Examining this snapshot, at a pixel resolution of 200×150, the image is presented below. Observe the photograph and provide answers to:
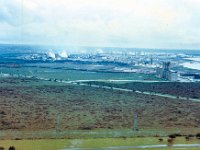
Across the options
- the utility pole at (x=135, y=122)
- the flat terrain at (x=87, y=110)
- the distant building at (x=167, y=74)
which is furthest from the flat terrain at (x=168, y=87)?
the utility pole at (x=135, y=122)

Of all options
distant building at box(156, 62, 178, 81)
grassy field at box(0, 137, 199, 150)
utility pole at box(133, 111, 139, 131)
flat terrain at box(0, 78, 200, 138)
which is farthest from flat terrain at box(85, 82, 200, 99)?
grassy field at box(0, 137, 199, 150)

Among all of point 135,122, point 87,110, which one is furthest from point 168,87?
point 135,122

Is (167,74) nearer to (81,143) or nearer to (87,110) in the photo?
(87,110)

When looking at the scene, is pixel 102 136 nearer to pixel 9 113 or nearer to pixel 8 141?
pixel 8 141

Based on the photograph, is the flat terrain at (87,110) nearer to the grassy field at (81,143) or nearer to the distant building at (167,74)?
the grassy field at (81,143)

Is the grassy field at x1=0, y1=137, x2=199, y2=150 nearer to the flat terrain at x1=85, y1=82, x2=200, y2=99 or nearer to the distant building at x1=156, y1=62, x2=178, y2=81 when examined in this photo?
the flat terrain at x1=85, y1=82, x2=200, y2=99

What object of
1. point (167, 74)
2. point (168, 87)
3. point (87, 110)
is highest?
point (87, 110)
